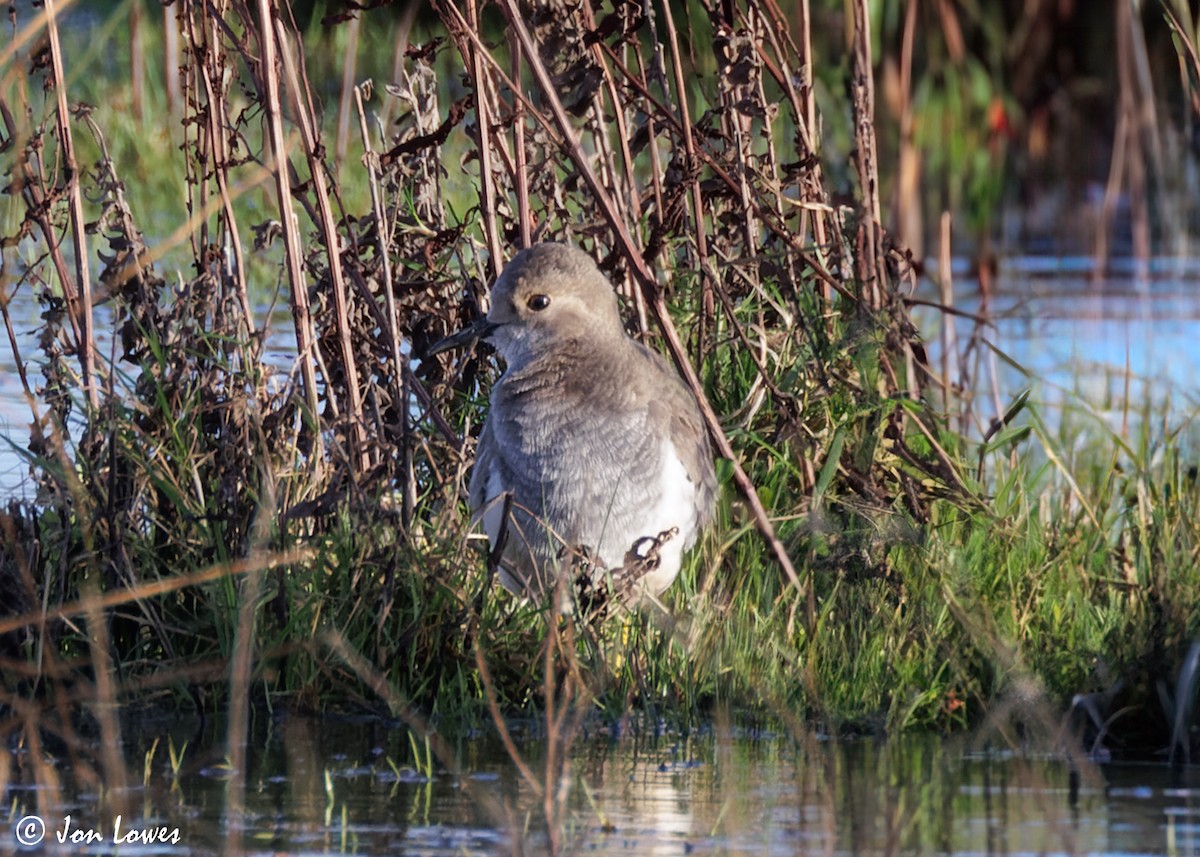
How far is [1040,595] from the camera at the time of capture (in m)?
5.20

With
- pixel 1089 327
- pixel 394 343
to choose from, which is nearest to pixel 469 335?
pixel 394 343

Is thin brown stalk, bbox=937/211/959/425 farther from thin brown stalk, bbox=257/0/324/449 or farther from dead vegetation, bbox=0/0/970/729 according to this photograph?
thin brown stalk, bbox=257/0/324/449

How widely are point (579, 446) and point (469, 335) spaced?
1.71 ft

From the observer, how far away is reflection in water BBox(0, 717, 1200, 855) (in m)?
3.57

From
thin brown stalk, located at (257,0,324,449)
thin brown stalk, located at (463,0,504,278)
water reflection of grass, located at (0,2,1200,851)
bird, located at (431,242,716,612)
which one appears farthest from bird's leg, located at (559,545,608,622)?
thin brown stalk, located at (463,0,504,278)

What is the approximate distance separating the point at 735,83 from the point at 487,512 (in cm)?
146

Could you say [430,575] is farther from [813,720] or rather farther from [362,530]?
[813,720]

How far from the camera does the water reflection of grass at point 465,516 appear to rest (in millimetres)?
4641

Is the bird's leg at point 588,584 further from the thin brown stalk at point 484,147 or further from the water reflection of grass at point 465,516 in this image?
the thin brown stalk at point 484,147

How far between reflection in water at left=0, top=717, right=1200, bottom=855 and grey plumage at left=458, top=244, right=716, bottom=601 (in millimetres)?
714

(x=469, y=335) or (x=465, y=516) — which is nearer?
(x=469, y=335)

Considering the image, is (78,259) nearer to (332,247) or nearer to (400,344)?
(332,247)
